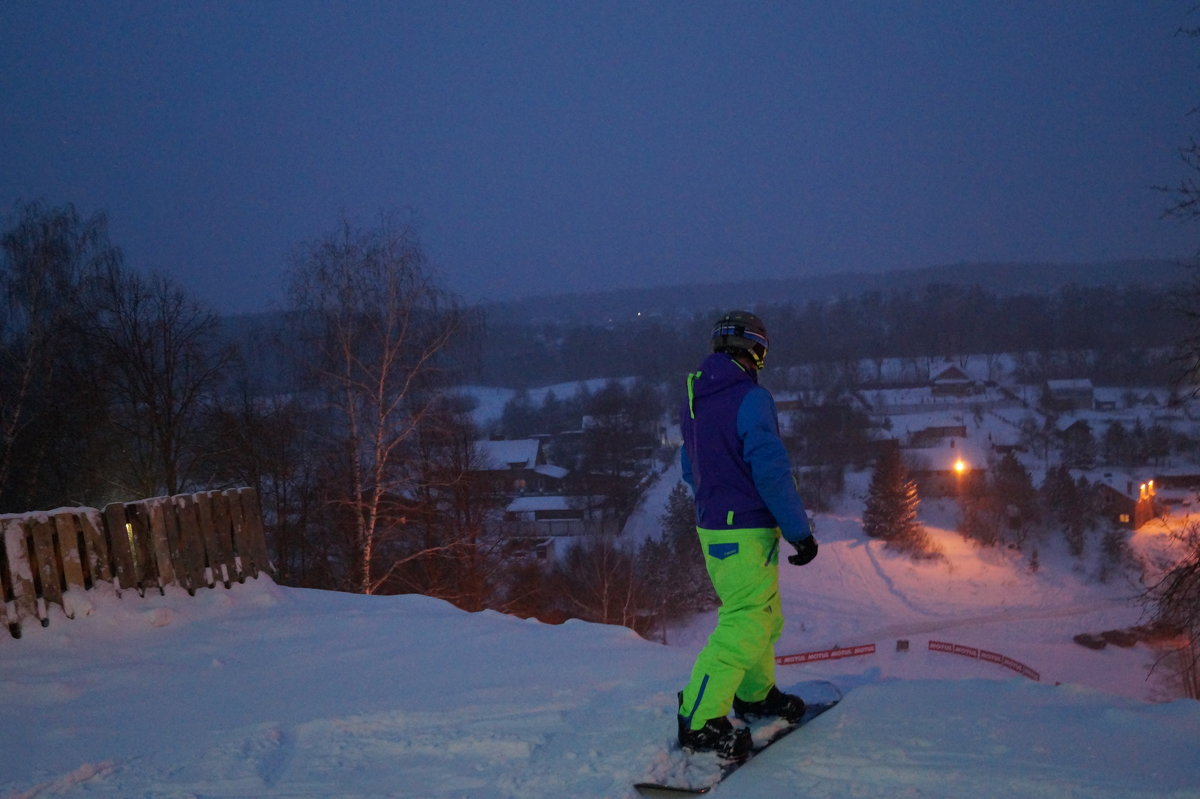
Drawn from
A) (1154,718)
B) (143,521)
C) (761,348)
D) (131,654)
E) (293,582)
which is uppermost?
(761,348)

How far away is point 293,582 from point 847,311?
106 feet

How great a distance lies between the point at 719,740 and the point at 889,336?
4220 centimetres

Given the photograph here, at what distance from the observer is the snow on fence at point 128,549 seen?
17.0 feet

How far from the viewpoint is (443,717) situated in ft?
12.5

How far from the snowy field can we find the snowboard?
6 cm

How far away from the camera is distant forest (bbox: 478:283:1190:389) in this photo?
3278 cm

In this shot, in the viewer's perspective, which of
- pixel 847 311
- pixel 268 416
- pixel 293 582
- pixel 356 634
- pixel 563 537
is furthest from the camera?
pixel 847 311

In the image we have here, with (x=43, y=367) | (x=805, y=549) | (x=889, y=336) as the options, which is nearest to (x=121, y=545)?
(x=805, y=549)

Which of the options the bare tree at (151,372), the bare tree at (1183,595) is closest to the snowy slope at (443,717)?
the bare tree at (1183,595)

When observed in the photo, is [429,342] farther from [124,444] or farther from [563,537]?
[563,537]

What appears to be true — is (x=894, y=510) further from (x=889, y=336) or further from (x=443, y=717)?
(x=443, y=717)

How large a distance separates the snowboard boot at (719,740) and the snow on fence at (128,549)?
4.38 meters

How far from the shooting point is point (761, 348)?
11.5 feet

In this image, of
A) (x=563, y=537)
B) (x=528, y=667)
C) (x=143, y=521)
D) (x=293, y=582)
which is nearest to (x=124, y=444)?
(x=293, y=582)
